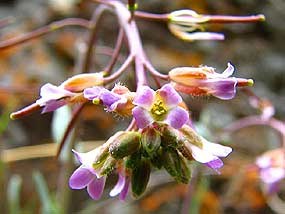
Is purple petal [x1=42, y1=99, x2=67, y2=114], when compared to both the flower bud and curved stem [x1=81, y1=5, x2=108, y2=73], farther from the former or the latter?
curved stem [x1=81, y1=5, x2=108, y2=73]

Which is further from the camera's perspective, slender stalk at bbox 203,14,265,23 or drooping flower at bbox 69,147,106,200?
slender stalk at bbox 203,14,265,23

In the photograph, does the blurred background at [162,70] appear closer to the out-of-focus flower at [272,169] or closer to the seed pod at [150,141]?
the out-of-focus flower at [272,169]

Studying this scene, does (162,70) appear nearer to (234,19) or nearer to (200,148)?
(234,19)

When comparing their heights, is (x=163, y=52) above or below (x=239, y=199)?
above

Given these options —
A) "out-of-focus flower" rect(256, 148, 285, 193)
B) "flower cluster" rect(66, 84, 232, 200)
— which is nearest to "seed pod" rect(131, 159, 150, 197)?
"flower cluster" rect(66, 84, 232, 200)

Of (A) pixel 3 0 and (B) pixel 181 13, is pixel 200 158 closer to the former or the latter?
(B) pixel 181 13

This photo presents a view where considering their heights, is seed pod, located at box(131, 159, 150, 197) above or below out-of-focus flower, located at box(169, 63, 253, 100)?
below

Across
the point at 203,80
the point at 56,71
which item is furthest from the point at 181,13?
the point at 56,71
